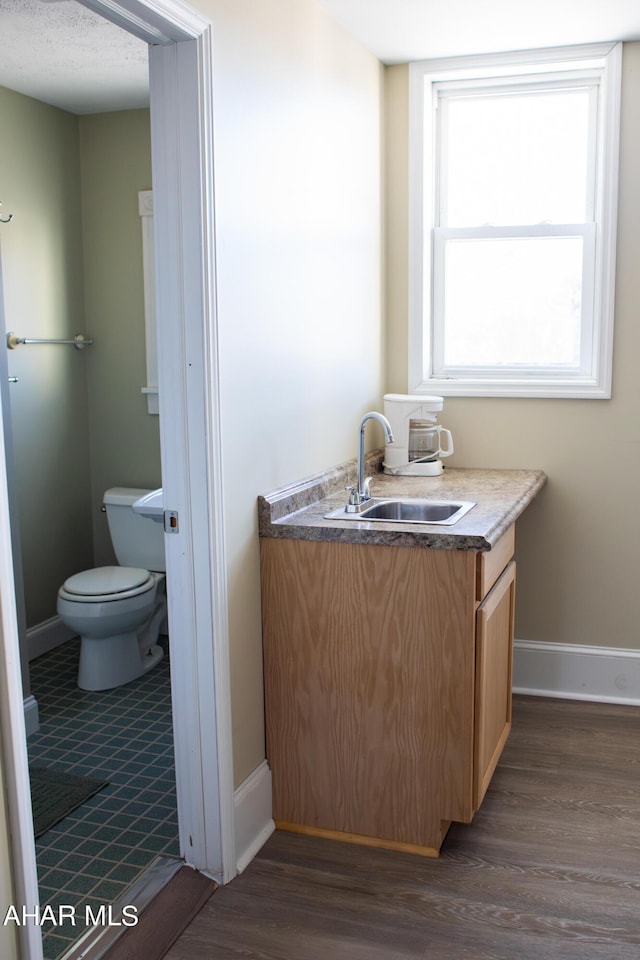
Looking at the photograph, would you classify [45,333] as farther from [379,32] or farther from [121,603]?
[379,32]

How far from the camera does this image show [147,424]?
411 cm

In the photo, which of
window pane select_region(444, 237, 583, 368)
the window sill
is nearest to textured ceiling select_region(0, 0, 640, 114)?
window pane select_region(444, 237, 583, 368)

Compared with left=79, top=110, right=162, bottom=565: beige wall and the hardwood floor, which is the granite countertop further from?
left=79, top=110, right=162, bottom=565: beige wall

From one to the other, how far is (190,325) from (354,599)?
831 mm

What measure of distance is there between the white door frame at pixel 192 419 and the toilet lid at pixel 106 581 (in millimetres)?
1315

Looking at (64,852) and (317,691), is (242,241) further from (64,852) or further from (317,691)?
(64,852)

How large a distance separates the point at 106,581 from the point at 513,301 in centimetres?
192

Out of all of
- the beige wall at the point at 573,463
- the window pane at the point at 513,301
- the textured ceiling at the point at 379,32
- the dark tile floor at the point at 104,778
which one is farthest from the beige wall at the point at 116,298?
the window pane at the point at 513,301

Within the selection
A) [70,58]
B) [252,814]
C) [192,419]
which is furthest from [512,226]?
[252,814]

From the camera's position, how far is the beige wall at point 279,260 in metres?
2.24

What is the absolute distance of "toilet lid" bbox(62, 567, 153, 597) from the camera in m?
3.50

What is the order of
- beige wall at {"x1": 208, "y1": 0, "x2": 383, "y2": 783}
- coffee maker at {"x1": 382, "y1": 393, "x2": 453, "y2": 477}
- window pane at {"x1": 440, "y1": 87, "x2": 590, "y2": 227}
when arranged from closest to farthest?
1. beige wall at {"x1": 208, "y1": 0, "x2": 383, "y2": 783}
2. coffee maker at {"x1": 382, "y1": 393, "x2": 453, "y2": 477}
3. window pane at {"x1": 440, "y1": 87, "x2": 590, "y2": 227}

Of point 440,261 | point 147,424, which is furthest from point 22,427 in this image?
point 440,261

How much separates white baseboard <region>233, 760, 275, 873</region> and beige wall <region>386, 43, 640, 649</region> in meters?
1.42
